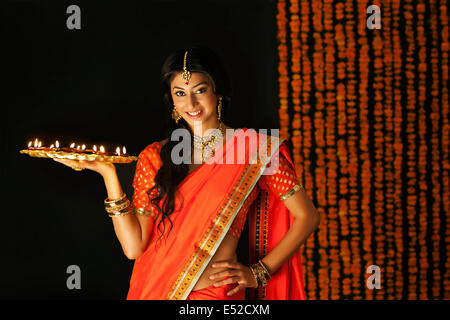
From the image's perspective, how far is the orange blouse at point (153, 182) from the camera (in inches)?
56.7

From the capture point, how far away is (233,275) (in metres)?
1.42

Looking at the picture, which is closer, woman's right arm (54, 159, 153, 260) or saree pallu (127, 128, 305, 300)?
woman's right arm (54, 159, 153, 260)

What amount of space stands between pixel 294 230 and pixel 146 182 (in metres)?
0.51

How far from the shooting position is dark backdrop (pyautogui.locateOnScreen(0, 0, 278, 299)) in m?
2.16

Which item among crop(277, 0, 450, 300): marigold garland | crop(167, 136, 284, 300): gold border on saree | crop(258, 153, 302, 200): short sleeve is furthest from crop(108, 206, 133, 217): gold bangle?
crop(277, 0, 450, 300): marigold garland

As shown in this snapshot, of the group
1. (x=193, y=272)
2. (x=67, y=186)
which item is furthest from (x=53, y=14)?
(x=193, y=272)

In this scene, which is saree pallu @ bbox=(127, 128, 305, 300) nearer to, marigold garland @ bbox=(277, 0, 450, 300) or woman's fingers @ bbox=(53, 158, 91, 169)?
woman's fingers @ bbox=(53, 158, 91, 169)

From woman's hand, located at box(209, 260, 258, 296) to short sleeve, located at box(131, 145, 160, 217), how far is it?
0.27m

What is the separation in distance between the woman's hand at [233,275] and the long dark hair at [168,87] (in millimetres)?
209

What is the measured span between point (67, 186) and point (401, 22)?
77.9 inches

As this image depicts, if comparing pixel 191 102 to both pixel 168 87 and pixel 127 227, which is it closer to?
pixel 168 87

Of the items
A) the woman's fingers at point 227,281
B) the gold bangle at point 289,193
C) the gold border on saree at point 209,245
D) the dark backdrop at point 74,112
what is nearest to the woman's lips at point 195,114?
the gold border on saree at point 209,245

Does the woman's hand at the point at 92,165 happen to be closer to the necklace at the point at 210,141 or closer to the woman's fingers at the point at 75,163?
the woman's fingers at the point at 75,163

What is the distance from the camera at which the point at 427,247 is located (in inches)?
101
